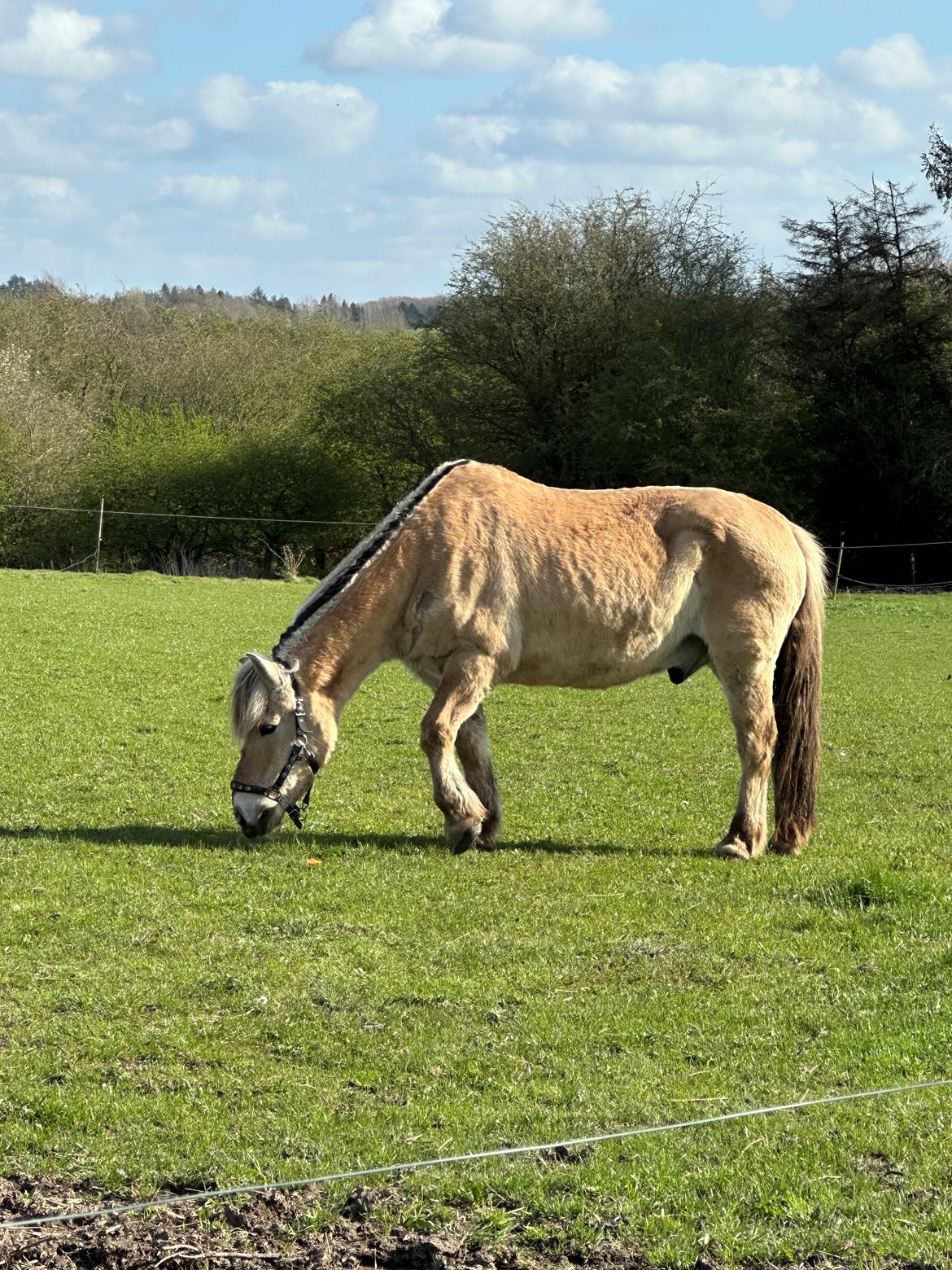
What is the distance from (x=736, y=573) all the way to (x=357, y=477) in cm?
4083

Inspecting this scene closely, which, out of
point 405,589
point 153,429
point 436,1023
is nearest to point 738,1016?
point 436,1023

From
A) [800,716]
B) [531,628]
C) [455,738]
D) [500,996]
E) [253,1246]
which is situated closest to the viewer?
[253,1246]

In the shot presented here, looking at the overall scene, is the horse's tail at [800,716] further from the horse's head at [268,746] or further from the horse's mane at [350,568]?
the horse's head at [268,746]

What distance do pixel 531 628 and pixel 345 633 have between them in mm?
1203

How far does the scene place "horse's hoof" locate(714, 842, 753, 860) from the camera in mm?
8672

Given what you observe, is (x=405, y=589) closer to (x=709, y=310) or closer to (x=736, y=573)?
(x=736, y=573)

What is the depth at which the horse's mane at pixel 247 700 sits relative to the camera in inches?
336

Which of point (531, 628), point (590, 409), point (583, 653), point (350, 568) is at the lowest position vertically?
point (583, 653)

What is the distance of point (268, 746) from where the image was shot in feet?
28.3

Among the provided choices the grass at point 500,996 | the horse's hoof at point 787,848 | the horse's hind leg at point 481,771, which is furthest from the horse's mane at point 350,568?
the horse's hoof at point 787,848

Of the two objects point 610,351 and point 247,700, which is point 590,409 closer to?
point 610,351

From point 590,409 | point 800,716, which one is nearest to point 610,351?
point 590,409

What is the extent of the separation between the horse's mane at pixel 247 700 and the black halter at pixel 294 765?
22 centimetres

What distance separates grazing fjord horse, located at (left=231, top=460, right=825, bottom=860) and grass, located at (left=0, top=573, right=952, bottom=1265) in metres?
0.54
